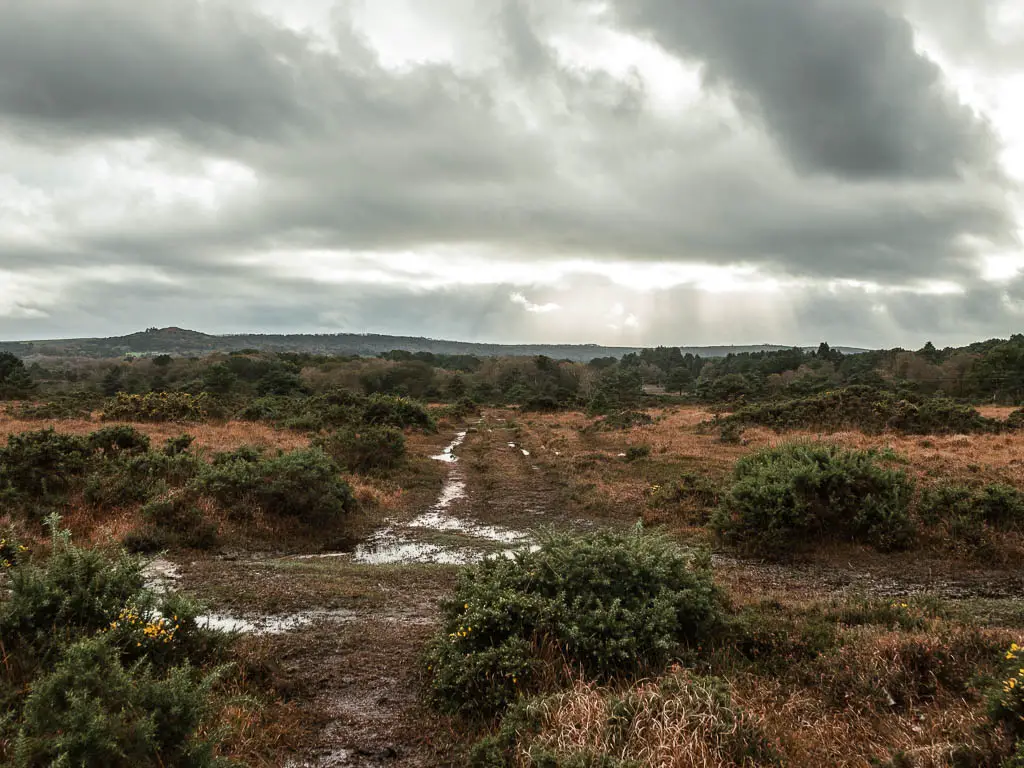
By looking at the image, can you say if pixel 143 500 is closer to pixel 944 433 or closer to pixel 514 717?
pixel 514 717

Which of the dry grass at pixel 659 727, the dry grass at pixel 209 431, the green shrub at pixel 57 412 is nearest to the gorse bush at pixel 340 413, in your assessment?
the dry grass at pixel 209 431

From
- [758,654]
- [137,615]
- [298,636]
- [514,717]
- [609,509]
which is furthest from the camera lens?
[609,509]

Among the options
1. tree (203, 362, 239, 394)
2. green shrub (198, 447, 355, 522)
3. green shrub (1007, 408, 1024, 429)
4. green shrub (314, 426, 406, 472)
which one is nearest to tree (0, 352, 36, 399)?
tree (203, 362, 239, 394)

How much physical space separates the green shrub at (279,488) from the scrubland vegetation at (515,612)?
7 cm

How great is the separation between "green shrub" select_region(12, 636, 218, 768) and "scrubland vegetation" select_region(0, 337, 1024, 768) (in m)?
0.02

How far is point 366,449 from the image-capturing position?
2181cm

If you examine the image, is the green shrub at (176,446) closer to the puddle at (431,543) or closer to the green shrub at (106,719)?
the puddle at (431,543)

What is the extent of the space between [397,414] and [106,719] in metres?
32.7

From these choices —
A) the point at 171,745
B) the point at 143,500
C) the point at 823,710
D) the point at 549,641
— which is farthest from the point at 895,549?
the point at 143,500

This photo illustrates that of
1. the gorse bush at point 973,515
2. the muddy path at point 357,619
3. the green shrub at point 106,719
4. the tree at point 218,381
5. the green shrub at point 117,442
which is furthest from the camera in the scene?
the tree at point 218,381

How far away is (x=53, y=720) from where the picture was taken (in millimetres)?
3527

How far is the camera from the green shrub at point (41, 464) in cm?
1262

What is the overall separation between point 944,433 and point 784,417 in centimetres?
697

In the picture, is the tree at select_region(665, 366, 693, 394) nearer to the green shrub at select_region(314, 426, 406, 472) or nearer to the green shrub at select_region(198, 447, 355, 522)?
the green shrub at select_region(314, 426, 406, 472)
